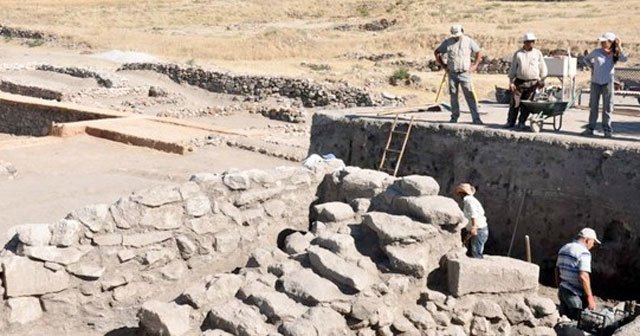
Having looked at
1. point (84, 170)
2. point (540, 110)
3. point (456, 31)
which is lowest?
point (84, 170)

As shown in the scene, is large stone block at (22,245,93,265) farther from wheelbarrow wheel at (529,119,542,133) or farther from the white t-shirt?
Answer: wheelbarrow wheel at (529,119,542,133)

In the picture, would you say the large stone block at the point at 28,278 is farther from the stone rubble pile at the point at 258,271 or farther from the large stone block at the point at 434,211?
the large stone block at the point at 434,211

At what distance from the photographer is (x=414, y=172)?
34.3ft

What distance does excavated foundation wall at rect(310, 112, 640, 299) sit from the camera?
877 cm

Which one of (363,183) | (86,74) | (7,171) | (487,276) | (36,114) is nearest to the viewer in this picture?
(487,276)

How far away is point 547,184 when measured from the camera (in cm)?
927

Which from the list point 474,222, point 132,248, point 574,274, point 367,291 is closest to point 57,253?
point 132,248

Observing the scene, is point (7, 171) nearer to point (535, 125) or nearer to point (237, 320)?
point (535, 125)

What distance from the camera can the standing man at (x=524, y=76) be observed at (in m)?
10.1

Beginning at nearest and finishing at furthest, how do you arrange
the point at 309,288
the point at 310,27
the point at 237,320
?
the point at 237,320 < the point at 309,288 < the point at 310,27

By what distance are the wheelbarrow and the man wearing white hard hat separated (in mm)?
390

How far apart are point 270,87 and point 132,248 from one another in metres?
17.3

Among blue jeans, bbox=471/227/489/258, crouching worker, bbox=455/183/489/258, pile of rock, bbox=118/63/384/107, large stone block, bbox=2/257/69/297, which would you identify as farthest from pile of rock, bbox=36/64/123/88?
large stone block, bbox=2/257/69/297

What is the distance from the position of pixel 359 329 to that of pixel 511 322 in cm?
143
